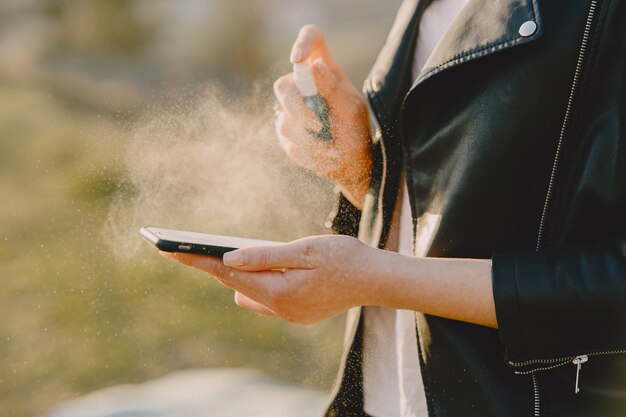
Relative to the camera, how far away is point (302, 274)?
1.22 metres

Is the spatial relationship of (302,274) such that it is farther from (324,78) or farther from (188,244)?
(324,78)

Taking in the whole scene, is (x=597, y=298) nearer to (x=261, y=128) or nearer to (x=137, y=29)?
(x=261, y=128)

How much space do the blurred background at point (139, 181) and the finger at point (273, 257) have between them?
2.46 ft

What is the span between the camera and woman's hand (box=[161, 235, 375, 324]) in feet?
3.93

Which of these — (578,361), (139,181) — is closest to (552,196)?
(578,361)

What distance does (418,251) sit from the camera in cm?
130

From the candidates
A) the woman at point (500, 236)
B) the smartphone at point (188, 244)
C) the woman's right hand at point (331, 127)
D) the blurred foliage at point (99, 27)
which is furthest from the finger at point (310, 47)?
the blurred foliage at point (99, 27)

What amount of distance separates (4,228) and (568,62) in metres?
5.23

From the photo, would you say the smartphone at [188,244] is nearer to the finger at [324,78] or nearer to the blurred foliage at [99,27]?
the finger at [324,78]

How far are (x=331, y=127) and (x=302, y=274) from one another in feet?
1.51

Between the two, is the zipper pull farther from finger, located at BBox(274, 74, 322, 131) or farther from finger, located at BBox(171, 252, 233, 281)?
finger, located at BBox(274, 74, 322, 131)

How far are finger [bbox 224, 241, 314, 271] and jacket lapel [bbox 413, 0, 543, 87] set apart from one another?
0.37 metres

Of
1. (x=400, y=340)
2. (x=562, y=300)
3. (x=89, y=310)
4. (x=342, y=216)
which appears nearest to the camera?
(x=562, y=300)

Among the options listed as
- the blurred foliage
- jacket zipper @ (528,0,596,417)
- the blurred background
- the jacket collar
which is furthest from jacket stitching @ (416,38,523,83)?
the blurred foliage
